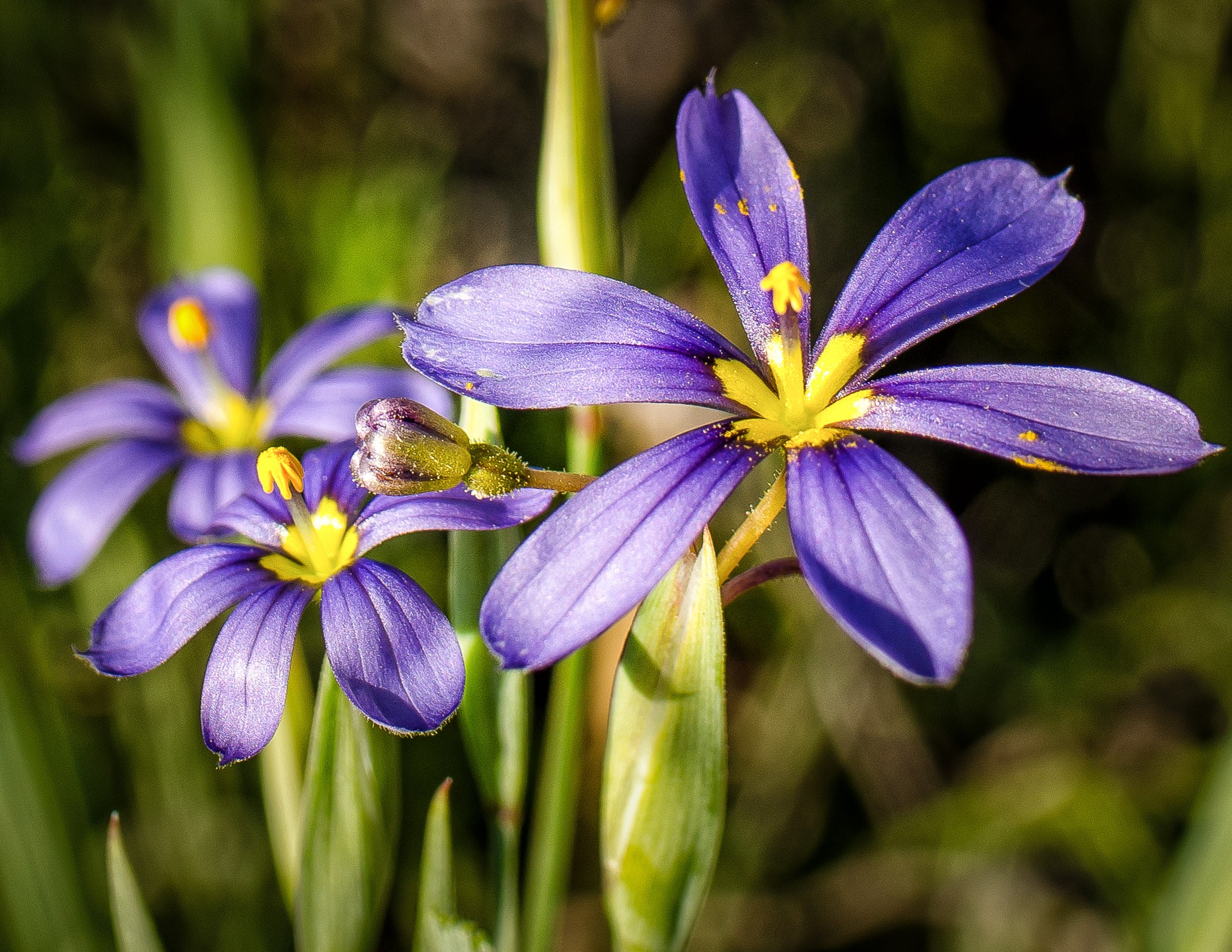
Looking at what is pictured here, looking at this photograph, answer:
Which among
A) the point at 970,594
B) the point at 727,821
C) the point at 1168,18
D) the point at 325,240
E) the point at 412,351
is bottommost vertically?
the point at 727,821

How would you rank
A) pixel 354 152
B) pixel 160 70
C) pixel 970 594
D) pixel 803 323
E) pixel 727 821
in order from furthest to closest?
pixel 354 152, pixel 160 70, pixel 727 821, pixel 803 323, pixel 970 594

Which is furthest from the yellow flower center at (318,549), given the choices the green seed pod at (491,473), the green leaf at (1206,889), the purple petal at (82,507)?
the green leaf at (1206,889)

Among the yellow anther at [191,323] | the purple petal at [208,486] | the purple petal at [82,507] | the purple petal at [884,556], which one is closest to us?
the purple petal at [884,556]

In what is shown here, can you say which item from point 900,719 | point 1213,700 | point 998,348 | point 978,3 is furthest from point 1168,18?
point 900,719

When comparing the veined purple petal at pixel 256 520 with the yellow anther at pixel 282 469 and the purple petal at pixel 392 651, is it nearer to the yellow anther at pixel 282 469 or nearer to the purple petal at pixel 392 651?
the yellow anther at pixel 282 469

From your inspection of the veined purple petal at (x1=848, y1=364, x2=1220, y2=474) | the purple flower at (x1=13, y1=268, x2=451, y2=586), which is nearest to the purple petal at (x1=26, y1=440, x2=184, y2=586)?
the purple flower at (x1=13, y1=268, x2=451, y2=586)

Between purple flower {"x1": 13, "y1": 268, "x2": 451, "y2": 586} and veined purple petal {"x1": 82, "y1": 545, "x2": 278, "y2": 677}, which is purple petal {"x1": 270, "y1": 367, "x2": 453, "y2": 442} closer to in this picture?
purple flower {"x1": 13, "y1": 268, "x2": 451, "y2": 586}

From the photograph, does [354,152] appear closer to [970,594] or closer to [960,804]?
[960,804]
